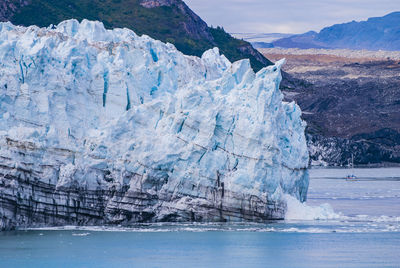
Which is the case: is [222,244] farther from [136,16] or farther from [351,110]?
[351,110]

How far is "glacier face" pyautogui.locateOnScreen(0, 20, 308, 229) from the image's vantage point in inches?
1048

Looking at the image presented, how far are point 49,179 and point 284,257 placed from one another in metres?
7.59

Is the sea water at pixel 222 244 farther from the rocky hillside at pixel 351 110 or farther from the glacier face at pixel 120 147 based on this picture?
the rocky hillside at pixel 351 110

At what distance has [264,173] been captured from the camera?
27.5 metres

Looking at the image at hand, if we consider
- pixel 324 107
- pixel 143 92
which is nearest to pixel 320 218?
pixel 143 92

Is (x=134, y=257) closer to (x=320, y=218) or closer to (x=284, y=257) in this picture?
(x=284, y=257)

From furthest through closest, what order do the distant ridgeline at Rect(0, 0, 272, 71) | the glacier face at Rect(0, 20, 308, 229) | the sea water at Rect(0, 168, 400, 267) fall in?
the distant ridgeline at Rect(0, 0, 272, 71) → the glacier face at Rect(0, 20, 308, 229) → the sea water at Rect(0, 168, 400, 267)

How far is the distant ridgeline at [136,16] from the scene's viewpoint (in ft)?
268

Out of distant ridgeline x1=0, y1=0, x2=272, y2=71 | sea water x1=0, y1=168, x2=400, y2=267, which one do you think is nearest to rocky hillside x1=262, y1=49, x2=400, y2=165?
distant ridgeline x1=0, y1=0, x2=272, y2=71

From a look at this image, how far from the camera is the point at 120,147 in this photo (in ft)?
90.2

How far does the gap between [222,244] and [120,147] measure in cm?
472

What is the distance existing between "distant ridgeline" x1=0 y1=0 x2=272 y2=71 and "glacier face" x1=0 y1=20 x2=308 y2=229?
2078 inches

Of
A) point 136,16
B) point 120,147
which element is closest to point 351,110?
point 136,16

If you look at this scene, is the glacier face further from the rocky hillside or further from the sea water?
the rocky hillside
